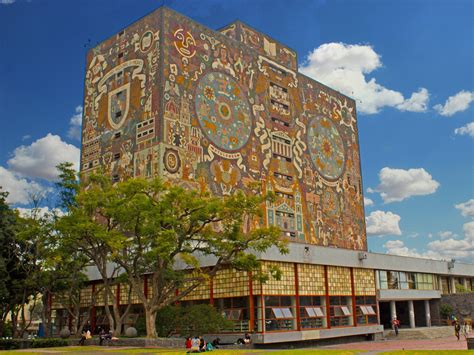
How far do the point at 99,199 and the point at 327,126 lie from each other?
36025 millimetres

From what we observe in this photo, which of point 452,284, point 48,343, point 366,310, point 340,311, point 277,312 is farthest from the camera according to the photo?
point 452,284

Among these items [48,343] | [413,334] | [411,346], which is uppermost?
[48,343]

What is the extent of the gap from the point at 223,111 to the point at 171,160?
8.21 m

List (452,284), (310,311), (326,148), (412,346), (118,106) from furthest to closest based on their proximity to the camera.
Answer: (326,148), (452,284), (118,106), (310,311), (412,346)

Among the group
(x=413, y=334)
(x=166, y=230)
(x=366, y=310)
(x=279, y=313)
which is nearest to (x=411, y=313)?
(x=413, y=334)

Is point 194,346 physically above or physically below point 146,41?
below

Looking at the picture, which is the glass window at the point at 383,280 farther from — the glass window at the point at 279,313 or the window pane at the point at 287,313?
the window pane at the point at 287,313

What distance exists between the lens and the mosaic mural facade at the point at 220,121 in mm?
45031

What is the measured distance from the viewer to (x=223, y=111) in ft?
161

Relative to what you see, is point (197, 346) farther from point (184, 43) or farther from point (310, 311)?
point (184, 43)

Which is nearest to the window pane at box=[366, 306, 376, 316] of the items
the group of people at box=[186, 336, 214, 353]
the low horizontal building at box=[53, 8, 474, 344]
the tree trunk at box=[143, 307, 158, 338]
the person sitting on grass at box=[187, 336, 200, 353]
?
the low horizontal building at box=[53, 8, 474, 344]

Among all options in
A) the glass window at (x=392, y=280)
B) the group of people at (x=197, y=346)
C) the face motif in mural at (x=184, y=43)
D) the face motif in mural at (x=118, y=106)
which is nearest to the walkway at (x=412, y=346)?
the glass window at (x=392, y=280)

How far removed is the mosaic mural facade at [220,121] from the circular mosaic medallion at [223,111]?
3.9 inches

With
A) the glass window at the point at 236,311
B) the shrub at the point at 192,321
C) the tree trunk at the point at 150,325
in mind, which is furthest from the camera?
the glass window at the point at 236,311
